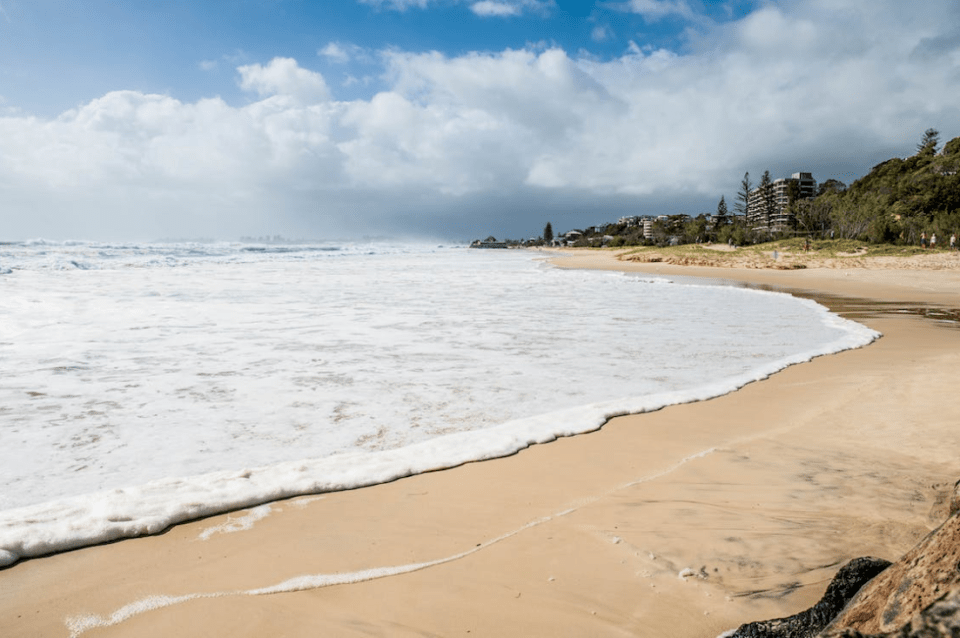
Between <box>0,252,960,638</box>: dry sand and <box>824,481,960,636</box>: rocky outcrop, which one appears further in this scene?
<box>0,252,960,638</box>: dry sand

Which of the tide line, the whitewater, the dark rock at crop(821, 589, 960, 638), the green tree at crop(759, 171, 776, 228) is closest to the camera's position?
the dark rock at crop(821, 589, 960, 638)

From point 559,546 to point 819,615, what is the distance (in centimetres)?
115

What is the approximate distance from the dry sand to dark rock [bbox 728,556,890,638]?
25 centimetres

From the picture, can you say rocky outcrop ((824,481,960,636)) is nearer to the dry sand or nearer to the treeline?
the dry sand

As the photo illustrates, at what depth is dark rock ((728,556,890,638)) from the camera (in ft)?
5.71

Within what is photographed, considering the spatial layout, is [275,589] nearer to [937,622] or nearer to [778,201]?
[937,622]

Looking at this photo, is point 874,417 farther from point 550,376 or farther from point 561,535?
point 561,535

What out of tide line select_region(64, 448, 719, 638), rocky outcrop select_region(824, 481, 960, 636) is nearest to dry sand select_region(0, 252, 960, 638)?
tide line select_region(64, 448, 719, 638)

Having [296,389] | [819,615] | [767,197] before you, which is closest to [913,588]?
[819,615]

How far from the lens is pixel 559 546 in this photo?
8.63 ft

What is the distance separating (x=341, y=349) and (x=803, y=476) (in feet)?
20.0

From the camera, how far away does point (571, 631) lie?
2.04 m

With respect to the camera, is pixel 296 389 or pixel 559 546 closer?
pixel 559 546

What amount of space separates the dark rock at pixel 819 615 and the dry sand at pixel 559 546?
0.25m
